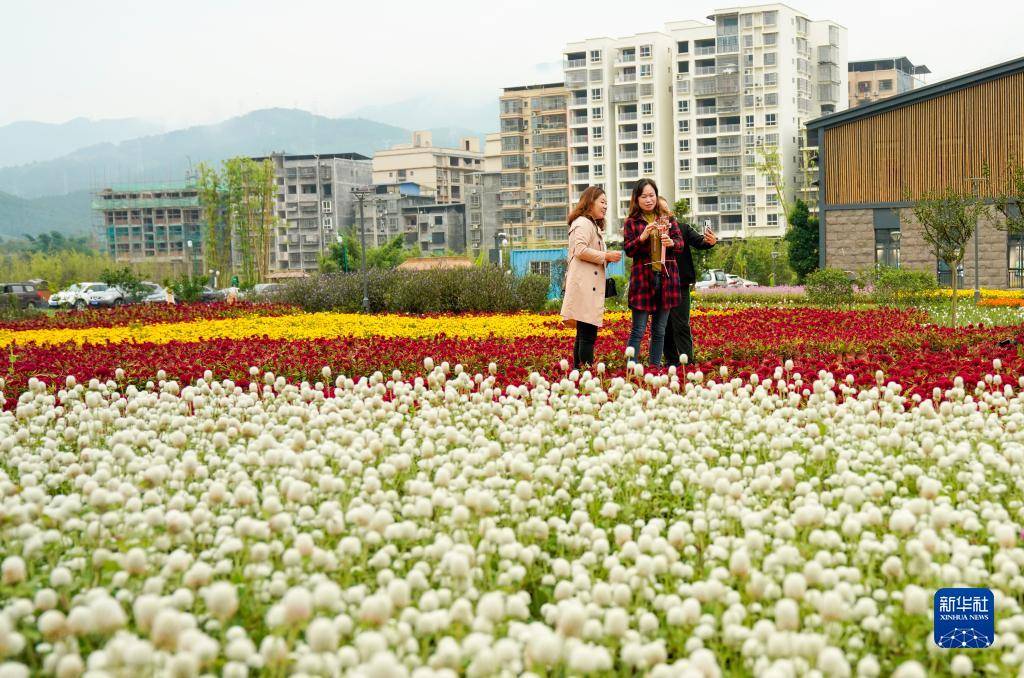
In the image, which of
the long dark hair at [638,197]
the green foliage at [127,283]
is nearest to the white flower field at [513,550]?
the long dark hair at [638,197]

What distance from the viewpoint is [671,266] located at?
8.81 m

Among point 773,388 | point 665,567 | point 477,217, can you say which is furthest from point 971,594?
point 477,217

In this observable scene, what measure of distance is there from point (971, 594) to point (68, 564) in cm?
286

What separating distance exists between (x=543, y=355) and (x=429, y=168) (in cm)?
11166

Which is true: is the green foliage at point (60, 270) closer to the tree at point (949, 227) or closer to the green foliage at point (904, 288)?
the green foliage at point (904, 288)

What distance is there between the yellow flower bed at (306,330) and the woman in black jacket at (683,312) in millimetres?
3750

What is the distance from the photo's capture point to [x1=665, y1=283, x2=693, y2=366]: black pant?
30.7ft

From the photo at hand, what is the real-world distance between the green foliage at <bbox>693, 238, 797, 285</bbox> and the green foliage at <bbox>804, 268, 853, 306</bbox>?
30694 mm

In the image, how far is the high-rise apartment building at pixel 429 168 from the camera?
119m

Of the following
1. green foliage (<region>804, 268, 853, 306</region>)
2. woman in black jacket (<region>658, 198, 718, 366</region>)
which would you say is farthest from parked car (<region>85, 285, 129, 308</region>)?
woman in black jacket (<region>658, 198, 718, 366</region>)

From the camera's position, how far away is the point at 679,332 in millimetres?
9391

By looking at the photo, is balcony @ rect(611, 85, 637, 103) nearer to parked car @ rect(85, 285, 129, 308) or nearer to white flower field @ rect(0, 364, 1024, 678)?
parked car @ rect(85, 285, 129, 308)

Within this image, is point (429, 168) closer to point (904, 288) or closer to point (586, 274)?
point (904, 288)

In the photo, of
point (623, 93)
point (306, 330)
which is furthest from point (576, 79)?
point (306, 330)
